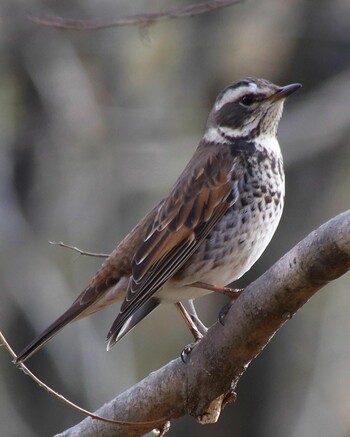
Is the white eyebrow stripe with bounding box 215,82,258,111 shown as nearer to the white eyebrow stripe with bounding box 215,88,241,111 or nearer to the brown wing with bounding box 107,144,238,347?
the white eyebrow stripe with bounding box 215,88,241,111

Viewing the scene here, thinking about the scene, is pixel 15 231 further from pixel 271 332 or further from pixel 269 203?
pixel 271 332

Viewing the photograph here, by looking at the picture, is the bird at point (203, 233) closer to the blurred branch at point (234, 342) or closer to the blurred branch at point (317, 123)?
the blurred branch at point (234, 342)

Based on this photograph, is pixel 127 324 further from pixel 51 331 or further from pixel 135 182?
pixel 135 182

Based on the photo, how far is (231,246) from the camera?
21.7 ft

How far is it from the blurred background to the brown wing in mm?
5435

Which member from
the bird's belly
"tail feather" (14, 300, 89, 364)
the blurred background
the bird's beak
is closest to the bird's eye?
the bird's beak

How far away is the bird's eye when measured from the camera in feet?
23.5

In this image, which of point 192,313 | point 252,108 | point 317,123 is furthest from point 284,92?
point 317,123

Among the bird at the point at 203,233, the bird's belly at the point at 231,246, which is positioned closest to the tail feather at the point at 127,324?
the bird at the point at 203,233

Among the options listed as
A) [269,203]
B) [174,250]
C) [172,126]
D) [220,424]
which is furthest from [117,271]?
[172,126]

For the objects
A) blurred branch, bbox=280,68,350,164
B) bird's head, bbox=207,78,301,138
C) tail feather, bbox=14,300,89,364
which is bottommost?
blurred branch, bbox=280,68,350,164

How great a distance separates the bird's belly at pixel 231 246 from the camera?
21.7ft

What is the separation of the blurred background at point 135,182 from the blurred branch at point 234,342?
614cm

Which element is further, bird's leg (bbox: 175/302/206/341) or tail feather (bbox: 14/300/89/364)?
bird's leg (bbox: 175/302/206/341)
